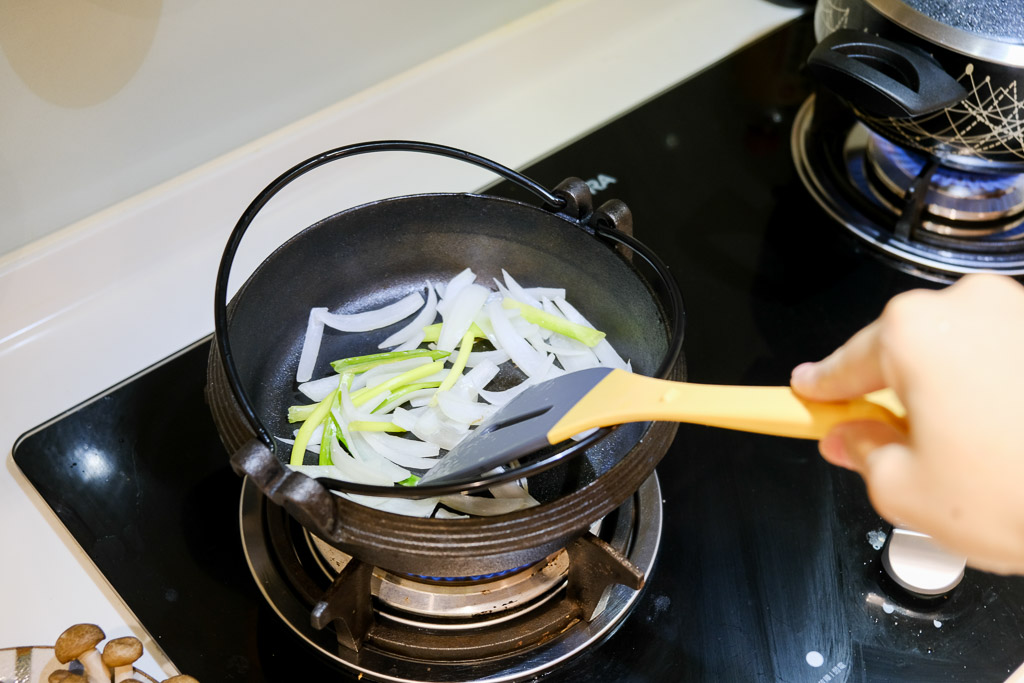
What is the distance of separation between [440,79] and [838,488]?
2.43 feet

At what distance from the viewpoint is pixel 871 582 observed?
2.62ft

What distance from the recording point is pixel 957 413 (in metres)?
0.42

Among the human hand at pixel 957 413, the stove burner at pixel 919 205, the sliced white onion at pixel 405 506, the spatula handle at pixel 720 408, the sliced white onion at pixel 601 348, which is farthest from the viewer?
the stove burner at pixel 919 205

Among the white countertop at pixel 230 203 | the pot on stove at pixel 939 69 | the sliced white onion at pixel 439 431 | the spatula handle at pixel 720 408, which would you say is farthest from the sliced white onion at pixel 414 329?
the pot on stove at pixel 939 69

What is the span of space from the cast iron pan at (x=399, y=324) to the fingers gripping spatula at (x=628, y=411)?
0.03m

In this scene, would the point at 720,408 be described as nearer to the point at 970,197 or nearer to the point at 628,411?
the point at 628,411

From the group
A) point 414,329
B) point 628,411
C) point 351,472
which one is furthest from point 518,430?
point 414,329

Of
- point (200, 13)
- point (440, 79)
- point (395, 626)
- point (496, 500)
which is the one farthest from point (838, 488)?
point (200, 13)

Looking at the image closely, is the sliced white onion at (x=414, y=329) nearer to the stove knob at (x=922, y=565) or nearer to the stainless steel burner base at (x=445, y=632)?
the stainless steel burner base at (x=445, y=632)

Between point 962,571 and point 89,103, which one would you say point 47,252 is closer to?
point 89,103

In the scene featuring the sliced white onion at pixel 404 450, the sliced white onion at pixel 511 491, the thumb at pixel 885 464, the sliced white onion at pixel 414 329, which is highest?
the thumb at pixel 885 464

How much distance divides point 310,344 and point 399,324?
0.35ft

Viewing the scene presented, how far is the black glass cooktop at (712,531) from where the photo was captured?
0.74 metres

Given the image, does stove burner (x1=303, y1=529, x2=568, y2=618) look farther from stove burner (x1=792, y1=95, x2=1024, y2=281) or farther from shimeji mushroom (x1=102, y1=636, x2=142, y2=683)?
stove burner (x1=792, y1=95, x2=1024, y2=281)
